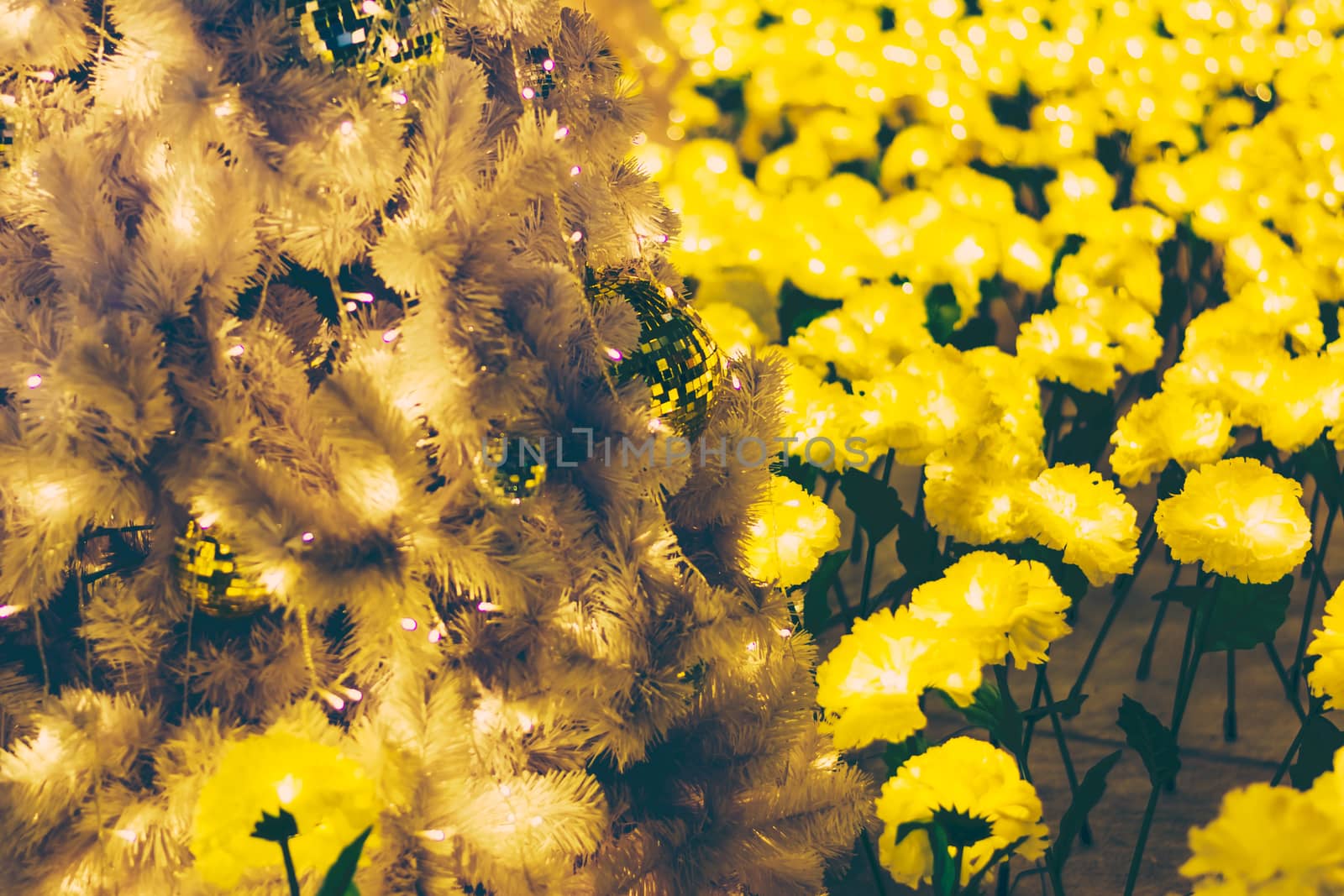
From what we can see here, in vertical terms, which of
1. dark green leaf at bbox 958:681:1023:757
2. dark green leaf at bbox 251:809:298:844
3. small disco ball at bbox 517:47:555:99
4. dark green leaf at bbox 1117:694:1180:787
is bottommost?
dark green leaf at bbox 1117:694:1180:787

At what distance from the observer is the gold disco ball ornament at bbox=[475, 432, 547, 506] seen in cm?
78

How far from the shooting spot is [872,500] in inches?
54.1

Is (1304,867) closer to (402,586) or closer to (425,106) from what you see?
(402,586)

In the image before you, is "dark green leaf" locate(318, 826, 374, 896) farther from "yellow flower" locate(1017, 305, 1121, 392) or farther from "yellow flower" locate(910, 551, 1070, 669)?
"yellow flower" locate(1017, 305, 1121, 392)

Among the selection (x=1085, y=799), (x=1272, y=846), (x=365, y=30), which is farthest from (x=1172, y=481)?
(x=365, y=30)

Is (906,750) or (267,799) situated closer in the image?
(267,799)

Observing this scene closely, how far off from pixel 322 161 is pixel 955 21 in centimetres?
217

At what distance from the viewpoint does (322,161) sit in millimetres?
732

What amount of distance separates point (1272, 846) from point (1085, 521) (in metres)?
0.58

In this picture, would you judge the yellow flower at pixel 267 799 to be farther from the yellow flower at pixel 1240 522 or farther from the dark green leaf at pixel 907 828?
the yellow flower at pixel 1240 522

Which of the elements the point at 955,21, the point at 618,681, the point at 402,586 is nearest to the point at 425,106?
the point at 402,586

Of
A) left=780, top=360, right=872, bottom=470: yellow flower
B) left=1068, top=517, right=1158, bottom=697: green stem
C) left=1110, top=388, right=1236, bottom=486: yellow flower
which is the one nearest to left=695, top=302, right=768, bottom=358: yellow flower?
left=780, top=360, right=872, bottom=470: yellow flower

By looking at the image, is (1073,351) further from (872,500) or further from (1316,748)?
(1316,748)

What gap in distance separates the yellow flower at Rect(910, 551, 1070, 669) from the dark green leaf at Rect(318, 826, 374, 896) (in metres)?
0.47
